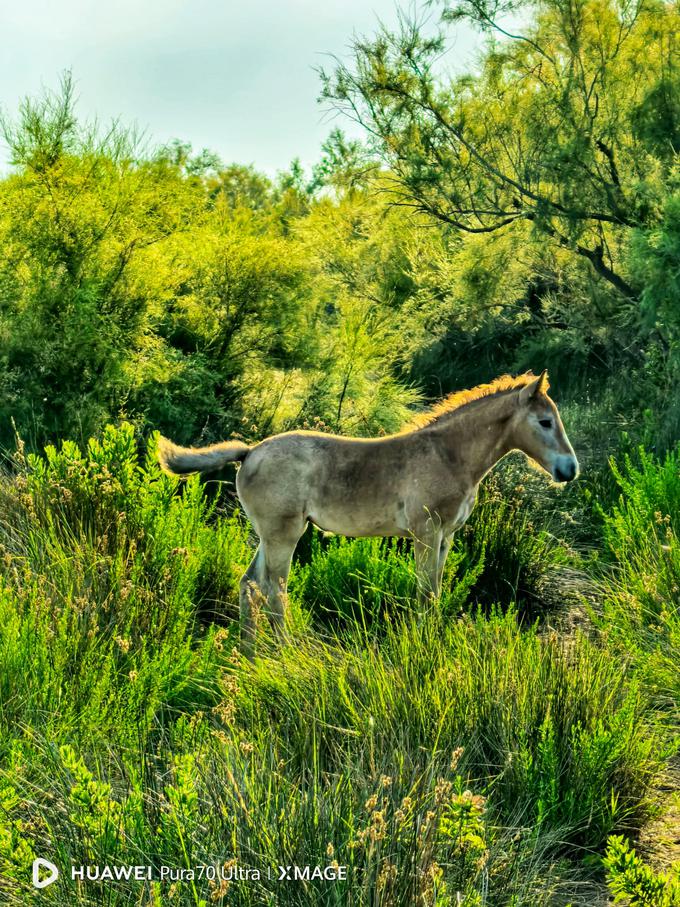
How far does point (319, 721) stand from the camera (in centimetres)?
432

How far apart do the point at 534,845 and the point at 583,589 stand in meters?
4.28

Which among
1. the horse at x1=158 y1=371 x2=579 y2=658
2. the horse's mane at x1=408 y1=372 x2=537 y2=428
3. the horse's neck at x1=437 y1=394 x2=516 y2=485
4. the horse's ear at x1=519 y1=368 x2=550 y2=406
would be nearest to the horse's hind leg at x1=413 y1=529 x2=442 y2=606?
the horse at x1=158 y1=371 x2=579 y2=658

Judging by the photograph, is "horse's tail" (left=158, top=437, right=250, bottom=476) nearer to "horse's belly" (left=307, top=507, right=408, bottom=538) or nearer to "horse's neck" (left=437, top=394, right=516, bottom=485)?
"horse's belly" (left=307, top=507, right=408, bottom=538)


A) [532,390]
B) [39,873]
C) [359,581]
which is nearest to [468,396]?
[532,390]

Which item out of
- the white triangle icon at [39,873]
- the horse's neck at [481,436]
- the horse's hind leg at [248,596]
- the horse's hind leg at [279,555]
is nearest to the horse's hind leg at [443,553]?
the horse's neck at [481,436]

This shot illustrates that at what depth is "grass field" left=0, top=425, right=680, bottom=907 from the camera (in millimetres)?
3129

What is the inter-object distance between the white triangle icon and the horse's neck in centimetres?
390

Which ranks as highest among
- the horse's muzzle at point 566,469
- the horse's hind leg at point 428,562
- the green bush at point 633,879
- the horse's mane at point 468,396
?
the horse's mane at point 468,396

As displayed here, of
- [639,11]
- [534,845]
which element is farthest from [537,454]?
[639,11]

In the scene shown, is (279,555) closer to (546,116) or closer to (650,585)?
(650,585)

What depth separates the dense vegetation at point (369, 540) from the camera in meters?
3.39

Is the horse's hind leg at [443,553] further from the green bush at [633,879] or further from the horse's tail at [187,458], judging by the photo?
the green bush at [633,879]

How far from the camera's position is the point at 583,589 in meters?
7.78

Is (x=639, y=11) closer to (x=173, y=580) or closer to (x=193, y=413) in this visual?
(x=193, y=413)
